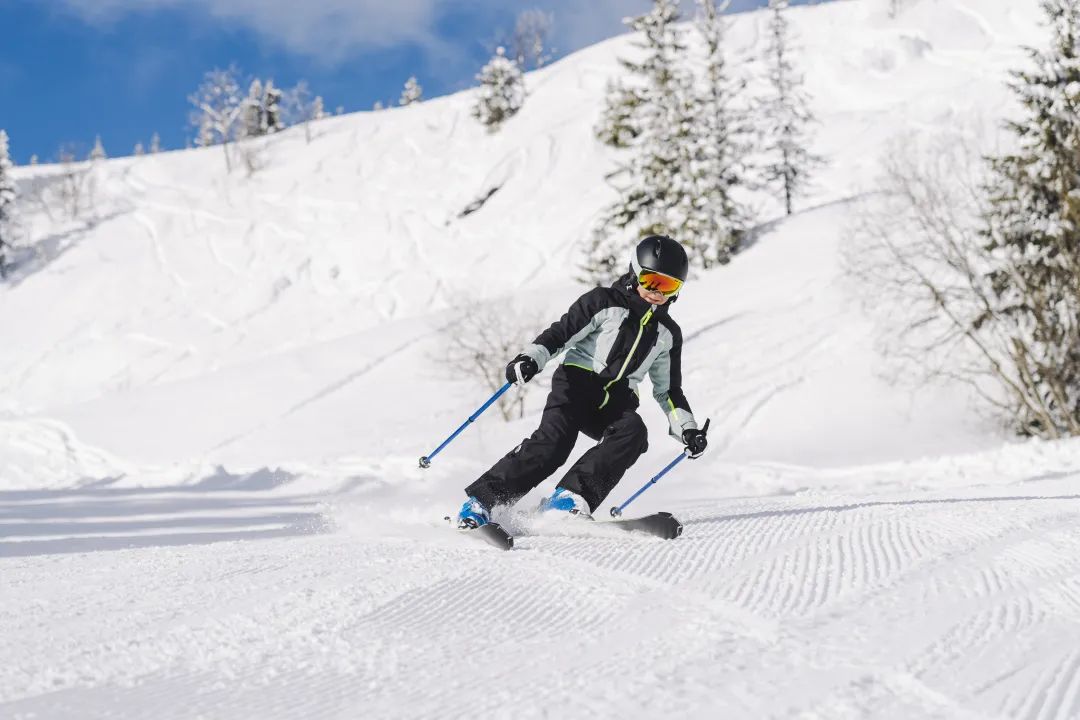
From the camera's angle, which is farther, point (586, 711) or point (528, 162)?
point (528, 162)

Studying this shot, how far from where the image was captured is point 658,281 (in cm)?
457

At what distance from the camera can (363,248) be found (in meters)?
52.3

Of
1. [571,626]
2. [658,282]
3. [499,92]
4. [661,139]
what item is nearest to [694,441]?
[658,282]

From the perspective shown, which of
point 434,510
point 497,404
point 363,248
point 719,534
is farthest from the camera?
point 363,248

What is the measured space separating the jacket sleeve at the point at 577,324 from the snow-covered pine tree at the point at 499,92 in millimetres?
57656

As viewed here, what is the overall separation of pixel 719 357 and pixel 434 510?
17566mm

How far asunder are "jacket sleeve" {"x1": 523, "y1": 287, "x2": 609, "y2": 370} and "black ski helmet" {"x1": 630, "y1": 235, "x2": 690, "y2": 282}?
0.28m

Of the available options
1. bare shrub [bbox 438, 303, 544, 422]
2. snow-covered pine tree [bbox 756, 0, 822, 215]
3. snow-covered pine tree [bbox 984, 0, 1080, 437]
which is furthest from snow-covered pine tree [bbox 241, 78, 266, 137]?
snow-covered pine tree [bbox 984, 0, 1080, 437]

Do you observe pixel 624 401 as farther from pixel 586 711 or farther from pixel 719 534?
pixel 586 711

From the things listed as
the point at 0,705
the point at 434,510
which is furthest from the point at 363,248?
Answer: the point at 0,705

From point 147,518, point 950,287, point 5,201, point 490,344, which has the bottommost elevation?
point 490,344

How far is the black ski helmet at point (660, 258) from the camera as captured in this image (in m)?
4.51

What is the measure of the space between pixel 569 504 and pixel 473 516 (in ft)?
1.91

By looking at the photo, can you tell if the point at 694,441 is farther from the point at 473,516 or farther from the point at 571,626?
the point at 571,626
